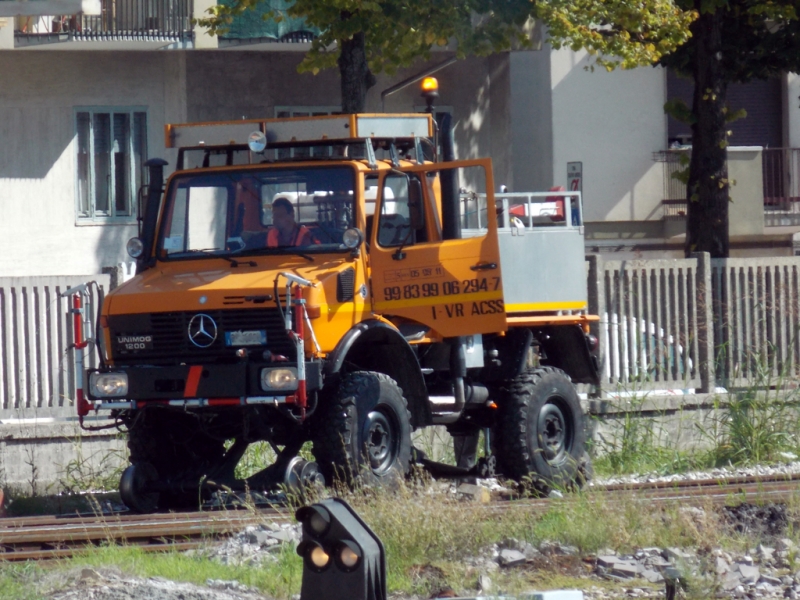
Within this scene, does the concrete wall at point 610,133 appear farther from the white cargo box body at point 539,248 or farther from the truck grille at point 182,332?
the truck grille at point 182,332

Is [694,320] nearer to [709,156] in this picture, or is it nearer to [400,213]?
[709,156]

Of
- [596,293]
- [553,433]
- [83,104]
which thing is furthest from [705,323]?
[83,104]

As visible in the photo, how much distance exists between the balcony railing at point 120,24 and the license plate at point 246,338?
477 inches

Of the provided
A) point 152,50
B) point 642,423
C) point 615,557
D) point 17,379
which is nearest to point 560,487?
point 642,423

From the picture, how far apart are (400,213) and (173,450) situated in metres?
2.53

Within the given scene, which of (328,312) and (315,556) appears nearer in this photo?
(315,556)

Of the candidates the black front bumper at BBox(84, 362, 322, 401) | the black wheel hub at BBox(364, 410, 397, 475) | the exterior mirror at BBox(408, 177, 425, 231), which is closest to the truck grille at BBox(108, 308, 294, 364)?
the black front bumper at BBox(84, 362, 322, 401)

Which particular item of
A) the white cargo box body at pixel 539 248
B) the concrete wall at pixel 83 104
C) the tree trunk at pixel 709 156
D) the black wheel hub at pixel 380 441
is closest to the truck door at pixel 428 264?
the white cargo box body at pixel 539 248

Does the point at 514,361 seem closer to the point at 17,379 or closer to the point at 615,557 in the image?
the point at 615,557

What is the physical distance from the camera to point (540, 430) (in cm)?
1093

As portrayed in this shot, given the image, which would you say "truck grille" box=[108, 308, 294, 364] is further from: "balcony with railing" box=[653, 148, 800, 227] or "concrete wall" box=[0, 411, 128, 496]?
"balcony with railing" box=[653, 148, 800, 227]

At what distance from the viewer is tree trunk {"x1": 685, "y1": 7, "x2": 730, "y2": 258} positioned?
57.7 ft

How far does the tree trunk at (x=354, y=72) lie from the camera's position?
610 inches

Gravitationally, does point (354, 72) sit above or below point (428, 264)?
above
